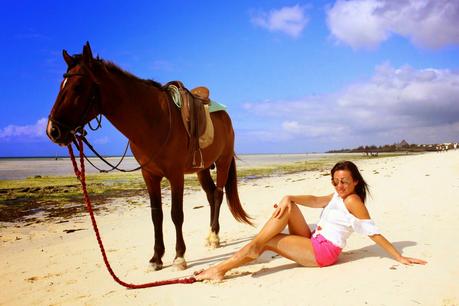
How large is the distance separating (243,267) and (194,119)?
1.95 m

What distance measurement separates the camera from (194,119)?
4629 millimetres

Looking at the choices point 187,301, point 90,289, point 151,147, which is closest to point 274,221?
point 187,301

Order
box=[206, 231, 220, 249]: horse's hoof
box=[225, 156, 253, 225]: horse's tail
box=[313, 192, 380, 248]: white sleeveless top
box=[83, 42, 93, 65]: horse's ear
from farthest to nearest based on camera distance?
box=[225, 156, 253, 225]: horse's tail
box=[206, 231, 220, 249]: horse's hoof
box=[83, 42, 93, 65]: horse's ear
box=[313, 192, 380, 248]: white sleeveless top

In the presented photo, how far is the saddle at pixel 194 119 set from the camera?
4559 millimetres

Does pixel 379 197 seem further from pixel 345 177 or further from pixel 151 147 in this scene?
pixel 151 147

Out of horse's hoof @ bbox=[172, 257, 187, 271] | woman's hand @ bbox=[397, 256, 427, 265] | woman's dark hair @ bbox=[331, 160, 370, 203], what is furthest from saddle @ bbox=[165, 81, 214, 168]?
woman's hand @ bbox=[397, 256, 427, 265]

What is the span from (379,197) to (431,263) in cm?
419

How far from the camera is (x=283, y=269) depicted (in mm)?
3498

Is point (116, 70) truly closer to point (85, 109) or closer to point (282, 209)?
point (85, 109)

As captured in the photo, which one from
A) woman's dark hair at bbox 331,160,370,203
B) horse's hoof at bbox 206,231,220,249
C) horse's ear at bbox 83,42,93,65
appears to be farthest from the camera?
horse's hoof at bbox 206,231,220,249

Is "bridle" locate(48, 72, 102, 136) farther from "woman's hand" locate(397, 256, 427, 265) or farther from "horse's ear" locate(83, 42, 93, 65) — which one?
"woman's hand" locate(397, 256, 427, 265)

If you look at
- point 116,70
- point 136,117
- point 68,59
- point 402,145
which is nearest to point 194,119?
point 136,117

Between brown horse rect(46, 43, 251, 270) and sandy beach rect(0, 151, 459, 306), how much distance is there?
2.97 ft

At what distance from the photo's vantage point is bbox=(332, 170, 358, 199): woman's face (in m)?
3.39
